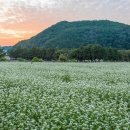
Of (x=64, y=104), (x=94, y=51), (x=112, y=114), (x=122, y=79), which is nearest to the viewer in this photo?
(x=112, y=114)

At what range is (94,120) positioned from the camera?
10773 millimetres

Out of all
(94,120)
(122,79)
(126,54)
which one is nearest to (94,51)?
(126,54)

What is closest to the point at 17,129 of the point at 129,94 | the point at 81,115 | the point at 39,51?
the point at 81,115

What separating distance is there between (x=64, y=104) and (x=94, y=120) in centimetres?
263

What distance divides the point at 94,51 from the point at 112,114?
3961 inches

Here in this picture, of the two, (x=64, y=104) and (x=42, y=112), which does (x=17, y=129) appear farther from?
(x=64, y=104)

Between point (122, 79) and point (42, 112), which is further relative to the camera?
point (122, 79)

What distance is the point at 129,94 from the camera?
54.5ft

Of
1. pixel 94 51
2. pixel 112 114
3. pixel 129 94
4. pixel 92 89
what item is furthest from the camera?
pixel 94 51

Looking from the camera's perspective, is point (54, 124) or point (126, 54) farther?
point (126, 54)

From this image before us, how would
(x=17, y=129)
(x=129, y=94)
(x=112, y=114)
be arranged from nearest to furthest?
(x=17, y=129), (x=112, y=114), (x=129, y=94)

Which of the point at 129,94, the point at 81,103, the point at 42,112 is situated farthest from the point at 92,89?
the point at 42,112

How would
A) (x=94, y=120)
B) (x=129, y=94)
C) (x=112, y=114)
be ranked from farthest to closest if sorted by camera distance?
(x=129, y=94)
(x=112, y=114)
(x=94, y=120)

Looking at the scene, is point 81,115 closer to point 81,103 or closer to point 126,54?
point 81,103
